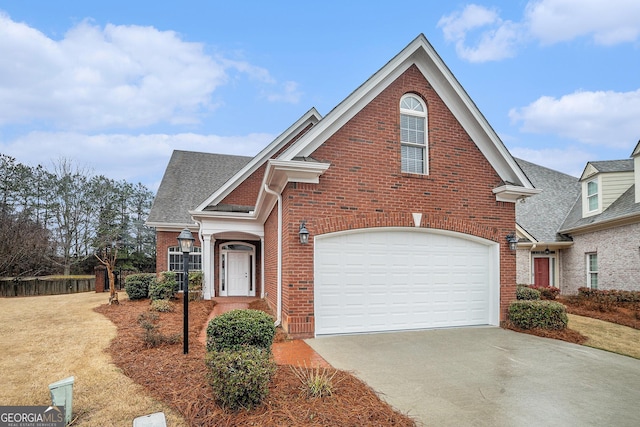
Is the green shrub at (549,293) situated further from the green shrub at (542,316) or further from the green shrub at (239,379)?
the green shrub at (239,379)

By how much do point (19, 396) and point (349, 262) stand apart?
19.1 ft

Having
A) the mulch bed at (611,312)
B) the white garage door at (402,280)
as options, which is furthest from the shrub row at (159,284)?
the mulch bed at (611,312)

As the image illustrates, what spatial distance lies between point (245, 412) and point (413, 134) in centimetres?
720

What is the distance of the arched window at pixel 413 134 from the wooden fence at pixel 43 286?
757 inches

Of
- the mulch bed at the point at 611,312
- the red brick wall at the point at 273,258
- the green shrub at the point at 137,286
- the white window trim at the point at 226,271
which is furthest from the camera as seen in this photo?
the white window trim at the point at 226,271

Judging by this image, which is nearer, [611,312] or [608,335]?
[608,335]

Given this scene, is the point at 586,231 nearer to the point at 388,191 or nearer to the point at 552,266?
the point at 552,266

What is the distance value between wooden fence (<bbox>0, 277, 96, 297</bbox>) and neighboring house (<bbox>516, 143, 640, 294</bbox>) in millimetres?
22581

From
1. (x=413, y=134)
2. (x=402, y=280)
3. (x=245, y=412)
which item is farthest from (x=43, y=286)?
(x=413, y=134)

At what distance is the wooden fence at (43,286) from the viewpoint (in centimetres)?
1705

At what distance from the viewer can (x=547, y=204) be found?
17391 millimetres

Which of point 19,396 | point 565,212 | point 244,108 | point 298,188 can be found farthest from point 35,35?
point 565,212

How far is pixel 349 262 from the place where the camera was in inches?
310

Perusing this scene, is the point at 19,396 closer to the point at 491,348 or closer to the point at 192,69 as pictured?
the point at 491,348
